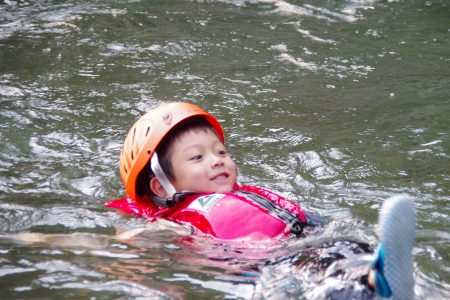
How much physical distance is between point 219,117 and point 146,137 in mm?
2239

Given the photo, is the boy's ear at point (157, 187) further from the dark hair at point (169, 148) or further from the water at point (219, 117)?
the water at point (219, 117)

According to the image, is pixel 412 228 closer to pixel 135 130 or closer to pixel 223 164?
pixel 223 164

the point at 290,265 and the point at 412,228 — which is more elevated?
the point at 412,228

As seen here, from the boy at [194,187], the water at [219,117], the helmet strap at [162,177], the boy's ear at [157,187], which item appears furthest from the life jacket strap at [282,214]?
the boy's ear at [157,187]

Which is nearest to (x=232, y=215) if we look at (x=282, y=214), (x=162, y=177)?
(x=282, y=214)

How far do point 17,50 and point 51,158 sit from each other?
3621mm

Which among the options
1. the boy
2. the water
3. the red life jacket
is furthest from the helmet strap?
the water

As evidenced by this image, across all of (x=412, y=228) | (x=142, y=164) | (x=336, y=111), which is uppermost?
(x=412, y=228)

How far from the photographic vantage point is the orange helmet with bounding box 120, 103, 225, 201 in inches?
187

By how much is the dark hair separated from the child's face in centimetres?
5

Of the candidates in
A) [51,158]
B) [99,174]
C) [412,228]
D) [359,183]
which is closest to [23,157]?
[51,158]

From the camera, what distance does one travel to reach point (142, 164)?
15.7 feet

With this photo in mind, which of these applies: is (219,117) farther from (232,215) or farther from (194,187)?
(232,215)

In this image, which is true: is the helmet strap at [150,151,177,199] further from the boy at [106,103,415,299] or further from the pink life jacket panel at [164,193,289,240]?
the pink life jacket panel at [164,193,289,240]
